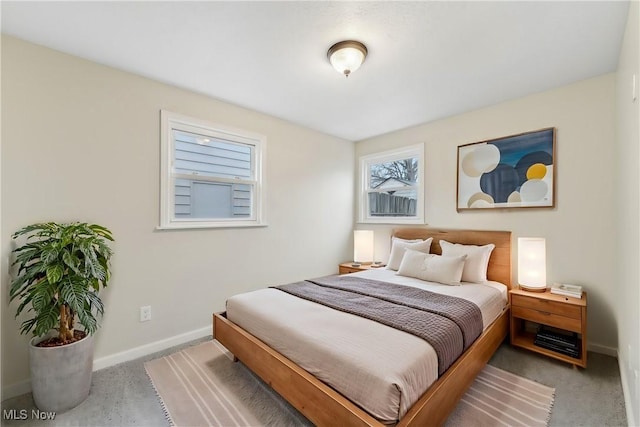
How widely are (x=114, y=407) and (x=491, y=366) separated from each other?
2.79m

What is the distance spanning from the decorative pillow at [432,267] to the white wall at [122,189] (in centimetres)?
152

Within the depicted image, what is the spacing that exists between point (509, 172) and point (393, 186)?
148 cm

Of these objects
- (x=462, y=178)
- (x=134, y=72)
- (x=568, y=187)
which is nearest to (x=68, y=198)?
(x=134, y=72)

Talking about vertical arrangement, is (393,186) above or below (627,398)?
above

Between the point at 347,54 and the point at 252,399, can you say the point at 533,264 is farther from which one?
the point at 252,399

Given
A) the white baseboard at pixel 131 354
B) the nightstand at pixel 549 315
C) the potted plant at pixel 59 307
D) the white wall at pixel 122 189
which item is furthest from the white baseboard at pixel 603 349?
the potted plant at pixel 59 307

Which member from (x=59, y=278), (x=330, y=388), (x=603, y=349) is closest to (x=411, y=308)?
(x=330, y=388)

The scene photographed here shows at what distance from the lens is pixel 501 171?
297cm

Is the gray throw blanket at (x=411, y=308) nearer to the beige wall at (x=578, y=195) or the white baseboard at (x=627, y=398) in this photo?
the white baseboard at (x=627, y=398)

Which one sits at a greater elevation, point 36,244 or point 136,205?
point 136,205

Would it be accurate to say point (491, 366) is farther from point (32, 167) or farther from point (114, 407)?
point (32, 167)

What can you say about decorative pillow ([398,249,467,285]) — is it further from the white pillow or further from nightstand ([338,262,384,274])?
nightstand ([338,262,384,274])

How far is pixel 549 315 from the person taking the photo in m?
2.31

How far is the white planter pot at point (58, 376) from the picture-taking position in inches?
66.3
